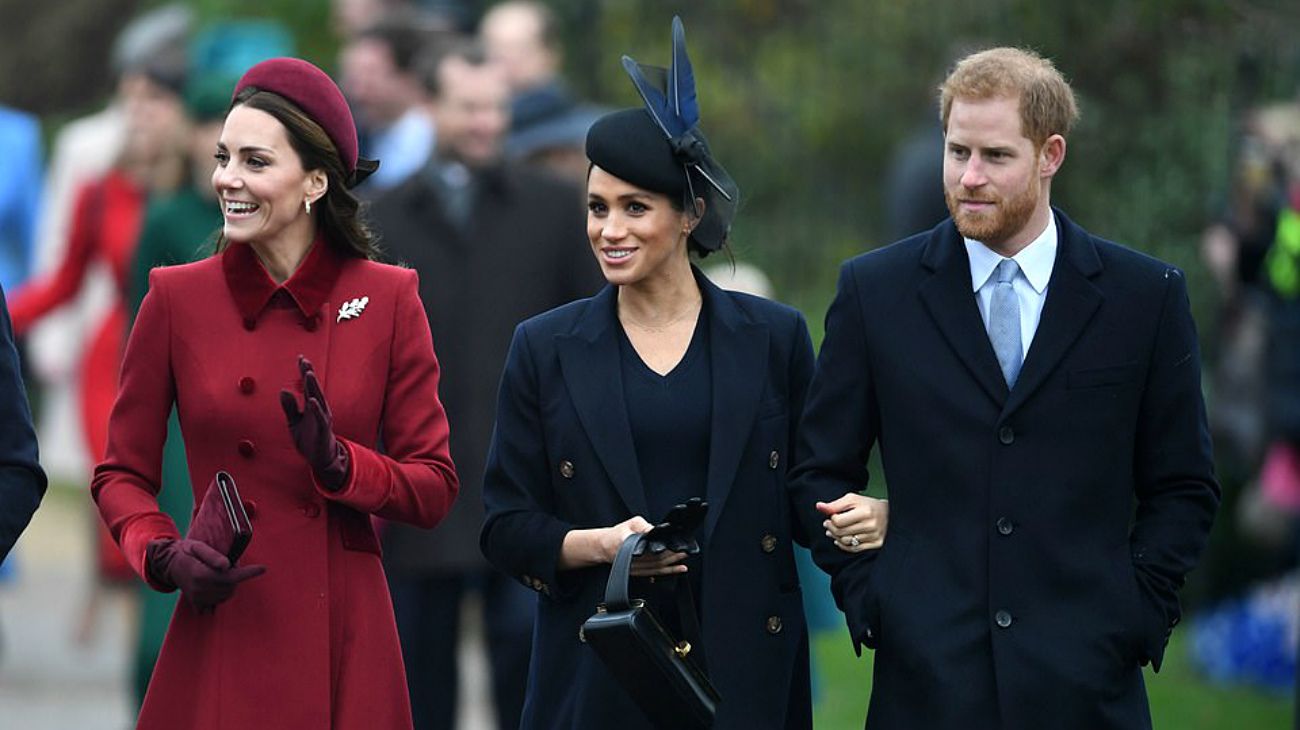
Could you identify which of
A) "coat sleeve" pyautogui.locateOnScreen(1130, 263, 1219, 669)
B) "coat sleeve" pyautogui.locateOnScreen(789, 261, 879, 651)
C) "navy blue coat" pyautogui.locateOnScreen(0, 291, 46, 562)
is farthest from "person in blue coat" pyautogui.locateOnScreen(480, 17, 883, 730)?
"navy blue coat" pyautogui.locateOnScreen(0, 291, 46, 562)

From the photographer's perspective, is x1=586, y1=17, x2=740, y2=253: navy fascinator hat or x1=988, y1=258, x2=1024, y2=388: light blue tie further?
x1=586, y1=17, x2=740, y2=253: navy fascinator hat

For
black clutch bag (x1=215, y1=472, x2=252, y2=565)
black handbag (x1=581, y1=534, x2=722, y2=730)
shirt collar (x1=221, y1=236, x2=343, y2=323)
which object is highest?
shirt collar (x1=221, y1=236, x2=343, y2=323)

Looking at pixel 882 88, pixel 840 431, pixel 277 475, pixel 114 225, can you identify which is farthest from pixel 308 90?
pixel 882 88

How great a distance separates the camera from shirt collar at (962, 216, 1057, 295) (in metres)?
6.15

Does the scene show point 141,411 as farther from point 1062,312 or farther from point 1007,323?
point 1062,312

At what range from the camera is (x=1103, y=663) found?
19.7 ft

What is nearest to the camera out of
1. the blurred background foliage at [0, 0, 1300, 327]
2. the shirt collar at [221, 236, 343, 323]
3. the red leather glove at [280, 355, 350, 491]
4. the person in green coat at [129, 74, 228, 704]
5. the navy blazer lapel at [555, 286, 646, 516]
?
the red leather glove at [280, 355, 350, 491]

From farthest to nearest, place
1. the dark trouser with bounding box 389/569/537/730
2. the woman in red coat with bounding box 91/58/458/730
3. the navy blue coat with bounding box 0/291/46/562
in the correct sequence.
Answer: the dark trouser with bounding box 389/569/537/730
the woman in red coat with bounding box 91/58/458/730
the navy blue coat with bounding box 0/291/46/562

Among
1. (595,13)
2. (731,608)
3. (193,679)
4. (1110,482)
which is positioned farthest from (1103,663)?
(595,13)

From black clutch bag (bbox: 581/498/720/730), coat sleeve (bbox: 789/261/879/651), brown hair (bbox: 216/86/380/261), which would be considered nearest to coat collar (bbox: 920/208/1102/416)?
coat sleeve (bbox: 789/261/879/651)

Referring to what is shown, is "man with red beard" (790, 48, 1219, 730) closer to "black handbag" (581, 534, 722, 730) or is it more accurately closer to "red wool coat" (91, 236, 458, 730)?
"black handbag" (581, 534, 722, 730)

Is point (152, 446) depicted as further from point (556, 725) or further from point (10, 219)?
point (10, 219)

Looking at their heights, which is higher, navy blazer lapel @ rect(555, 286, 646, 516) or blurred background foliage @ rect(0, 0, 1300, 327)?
blurred background foliage @ rect(0, 0, 1300, 327)

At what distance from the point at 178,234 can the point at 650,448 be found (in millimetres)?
3294
